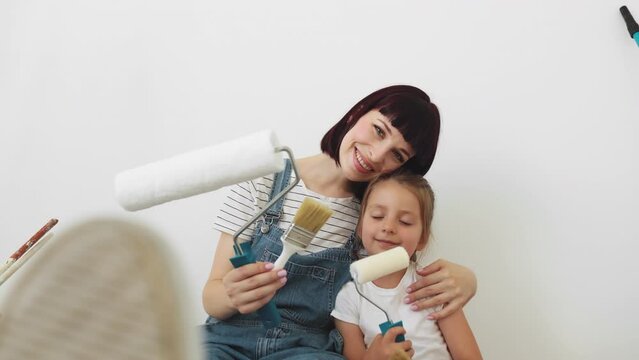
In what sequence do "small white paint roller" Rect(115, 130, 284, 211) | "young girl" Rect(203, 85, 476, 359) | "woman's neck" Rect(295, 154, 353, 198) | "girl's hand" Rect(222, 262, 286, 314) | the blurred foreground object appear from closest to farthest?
the blurred foreground object
"small white paint roller" Rect(115, 130, 284, 211)
"girl's hand" Rect(222, 262, 286, 314)
"young girl" Rect(203, 85, 476, 359)
"woman's neck" Rect(295, 154, 353, 198)

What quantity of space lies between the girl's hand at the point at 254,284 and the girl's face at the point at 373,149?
226 millimetres

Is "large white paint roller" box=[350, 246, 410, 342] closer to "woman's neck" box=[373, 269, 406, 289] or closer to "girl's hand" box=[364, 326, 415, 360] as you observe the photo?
"girl's hand" box=[364, 326, 415, 360]

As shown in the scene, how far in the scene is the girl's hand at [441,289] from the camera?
828 millimetres

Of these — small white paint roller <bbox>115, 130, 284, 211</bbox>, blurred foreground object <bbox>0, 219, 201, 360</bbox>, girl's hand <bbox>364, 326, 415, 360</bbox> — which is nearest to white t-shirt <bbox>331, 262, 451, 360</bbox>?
girl's hand <bbox>364, 326, 415, 360</bbox>

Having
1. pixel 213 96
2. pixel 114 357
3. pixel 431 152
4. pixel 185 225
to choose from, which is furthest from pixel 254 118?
pixel 114 357

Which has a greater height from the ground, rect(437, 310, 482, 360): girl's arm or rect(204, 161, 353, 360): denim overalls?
rect(204, 161, 353, 360): denim overalls

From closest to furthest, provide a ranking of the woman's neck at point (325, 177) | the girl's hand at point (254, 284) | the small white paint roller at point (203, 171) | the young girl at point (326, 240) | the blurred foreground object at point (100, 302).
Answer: the blurred foreground object at point (100, 302) → the small white paint roller at point (203, 171) → the girl's hand at point (254, 284) → the young girl at point (326, 240) → the woman's neck at point (325, 177)

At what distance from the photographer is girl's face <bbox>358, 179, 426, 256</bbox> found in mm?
827

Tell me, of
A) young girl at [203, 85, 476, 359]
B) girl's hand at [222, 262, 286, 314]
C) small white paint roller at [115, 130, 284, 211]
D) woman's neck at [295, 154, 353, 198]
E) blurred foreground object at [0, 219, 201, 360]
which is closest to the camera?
blurred foreground object at [0, 219, 201, 360]

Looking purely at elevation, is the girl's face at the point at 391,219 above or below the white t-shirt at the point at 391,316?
above

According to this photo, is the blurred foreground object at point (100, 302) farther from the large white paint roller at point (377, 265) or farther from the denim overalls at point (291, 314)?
the denim overalls at point (291, 314)

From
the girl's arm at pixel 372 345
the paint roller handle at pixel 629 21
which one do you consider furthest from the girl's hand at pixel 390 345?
the paint roller handle at pixel 629 21

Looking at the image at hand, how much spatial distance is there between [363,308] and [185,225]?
1.44 ft

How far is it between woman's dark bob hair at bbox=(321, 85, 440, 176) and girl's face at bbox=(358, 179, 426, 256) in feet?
0.22
